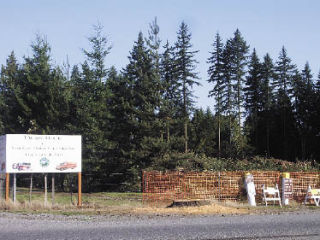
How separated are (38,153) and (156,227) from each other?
28.9 ft

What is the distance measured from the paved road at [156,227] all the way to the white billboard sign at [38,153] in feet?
10.0

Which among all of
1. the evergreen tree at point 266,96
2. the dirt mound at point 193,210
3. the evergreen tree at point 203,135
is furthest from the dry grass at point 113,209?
the evergreen tree at point 266,96

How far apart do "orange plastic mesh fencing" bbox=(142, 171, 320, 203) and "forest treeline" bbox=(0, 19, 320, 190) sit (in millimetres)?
10761

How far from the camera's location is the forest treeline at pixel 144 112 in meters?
40.5

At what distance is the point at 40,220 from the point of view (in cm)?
1609

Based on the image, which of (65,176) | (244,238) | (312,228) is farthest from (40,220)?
(65,176)

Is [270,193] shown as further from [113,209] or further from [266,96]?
[266,96]

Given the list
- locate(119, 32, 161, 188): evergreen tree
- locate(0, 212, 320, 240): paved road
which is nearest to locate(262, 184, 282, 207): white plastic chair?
locate(0, 212, 320, 240): paved road

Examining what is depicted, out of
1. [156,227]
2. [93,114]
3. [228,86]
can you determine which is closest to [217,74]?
[228,86]

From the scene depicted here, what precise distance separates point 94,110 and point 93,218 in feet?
92.9

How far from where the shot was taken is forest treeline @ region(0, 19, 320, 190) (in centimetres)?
4050

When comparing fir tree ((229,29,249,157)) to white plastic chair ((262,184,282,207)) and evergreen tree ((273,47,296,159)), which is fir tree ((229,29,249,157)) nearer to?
evergreen tree ((273,47,296,159))

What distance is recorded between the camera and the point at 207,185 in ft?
79.4

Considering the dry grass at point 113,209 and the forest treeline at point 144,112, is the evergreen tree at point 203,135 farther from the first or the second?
the dry grass at point 113,209
